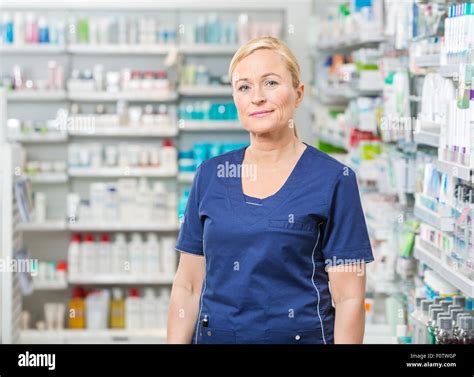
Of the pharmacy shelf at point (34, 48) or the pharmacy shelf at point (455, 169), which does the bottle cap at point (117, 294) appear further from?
the pharmacy shelf at point (455, 169)

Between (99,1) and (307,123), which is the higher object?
(99,1)

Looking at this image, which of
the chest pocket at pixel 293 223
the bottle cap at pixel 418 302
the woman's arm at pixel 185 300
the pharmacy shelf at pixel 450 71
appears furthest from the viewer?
the bottle cap at pixel 418 302

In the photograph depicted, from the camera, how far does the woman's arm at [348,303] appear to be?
2125mm

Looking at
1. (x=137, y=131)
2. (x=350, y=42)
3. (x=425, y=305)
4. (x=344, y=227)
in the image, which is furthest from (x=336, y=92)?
(x=344, y=227)

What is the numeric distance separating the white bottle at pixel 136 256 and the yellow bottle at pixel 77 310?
449 millimetres

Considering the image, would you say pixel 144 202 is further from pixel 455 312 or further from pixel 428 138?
pixel 455 312

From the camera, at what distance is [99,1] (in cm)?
A: 740

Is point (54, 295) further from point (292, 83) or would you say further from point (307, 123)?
point (292, 83)

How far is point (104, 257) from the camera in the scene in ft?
23.5

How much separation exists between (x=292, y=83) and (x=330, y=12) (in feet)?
16.2

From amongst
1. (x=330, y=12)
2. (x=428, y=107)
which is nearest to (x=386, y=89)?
(x=428, y=107)

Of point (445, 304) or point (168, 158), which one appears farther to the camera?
point (168, 158)

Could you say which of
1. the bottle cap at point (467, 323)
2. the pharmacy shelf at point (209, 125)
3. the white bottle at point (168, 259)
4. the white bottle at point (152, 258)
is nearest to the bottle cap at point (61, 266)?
the white bottle at point (152, 258)

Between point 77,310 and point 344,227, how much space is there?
209 inches
